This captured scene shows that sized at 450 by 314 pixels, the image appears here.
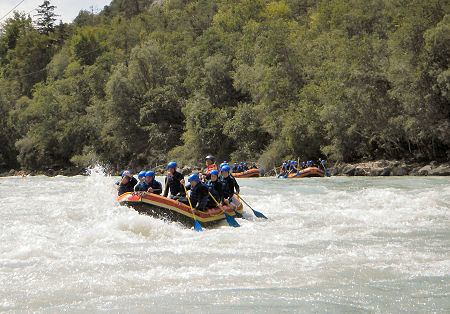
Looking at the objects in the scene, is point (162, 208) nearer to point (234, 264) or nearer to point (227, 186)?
point (227, 186)

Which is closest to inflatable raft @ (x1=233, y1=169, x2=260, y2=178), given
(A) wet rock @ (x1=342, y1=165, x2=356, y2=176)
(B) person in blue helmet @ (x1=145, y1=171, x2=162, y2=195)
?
(A) wet rock @ (x1=342, y1=165, x2=356, y2=176)

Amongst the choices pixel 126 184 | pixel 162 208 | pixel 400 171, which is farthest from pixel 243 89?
pixel 162 208

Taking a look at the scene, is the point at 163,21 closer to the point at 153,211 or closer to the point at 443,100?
the point at 443,100

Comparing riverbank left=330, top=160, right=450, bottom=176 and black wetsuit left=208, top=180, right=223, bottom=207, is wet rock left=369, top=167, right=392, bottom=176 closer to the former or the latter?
riverbank left=330, top=160, right=450, bottom=176

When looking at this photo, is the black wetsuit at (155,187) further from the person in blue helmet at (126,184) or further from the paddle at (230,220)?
the paddle at (230,220)

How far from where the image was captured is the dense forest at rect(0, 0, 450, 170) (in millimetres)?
32000

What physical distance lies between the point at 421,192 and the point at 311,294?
523 inches

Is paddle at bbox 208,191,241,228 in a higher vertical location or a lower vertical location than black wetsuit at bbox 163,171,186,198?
lower

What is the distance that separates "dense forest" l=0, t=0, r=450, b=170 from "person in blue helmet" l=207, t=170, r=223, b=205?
1925 centimetres

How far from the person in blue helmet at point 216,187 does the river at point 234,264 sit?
33.1 inches

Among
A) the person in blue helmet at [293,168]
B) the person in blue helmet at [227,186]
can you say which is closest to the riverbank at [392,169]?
the person in blue helmet at [293,168]

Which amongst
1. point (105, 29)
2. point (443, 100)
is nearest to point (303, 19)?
A: point (443, 100)

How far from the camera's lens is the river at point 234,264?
6.59 meters

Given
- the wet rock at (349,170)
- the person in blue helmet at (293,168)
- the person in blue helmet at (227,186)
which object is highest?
the person in blue helmet at (227,186)
